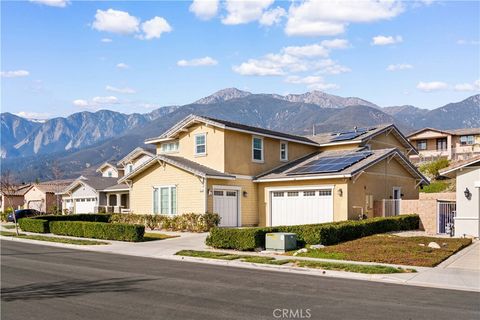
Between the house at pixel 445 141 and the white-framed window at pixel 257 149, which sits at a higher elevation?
the house at pixel 445 141

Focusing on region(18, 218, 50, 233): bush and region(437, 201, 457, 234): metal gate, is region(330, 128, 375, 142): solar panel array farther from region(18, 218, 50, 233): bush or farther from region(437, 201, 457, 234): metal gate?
region(18, 218, 50, 233): bush

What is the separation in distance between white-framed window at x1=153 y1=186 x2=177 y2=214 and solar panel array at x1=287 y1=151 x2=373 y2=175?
782cm

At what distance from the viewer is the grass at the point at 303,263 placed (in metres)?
16.4

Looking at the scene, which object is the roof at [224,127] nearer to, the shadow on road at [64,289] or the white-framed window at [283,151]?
the white-framed window at [283,151]

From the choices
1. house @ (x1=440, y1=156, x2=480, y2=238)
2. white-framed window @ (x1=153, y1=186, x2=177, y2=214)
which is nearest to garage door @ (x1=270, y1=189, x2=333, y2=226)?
white-framed window @ (x1=153, y1=186, x2=177, y2=214)

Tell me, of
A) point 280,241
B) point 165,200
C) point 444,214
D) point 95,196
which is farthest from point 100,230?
point 95,196

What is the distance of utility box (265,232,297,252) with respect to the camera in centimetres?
2141

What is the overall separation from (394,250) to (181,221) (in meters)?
15.7

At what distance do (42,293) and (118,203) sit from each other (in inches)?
1598

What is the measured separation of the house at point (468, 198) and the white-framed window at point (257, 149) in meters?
14.0

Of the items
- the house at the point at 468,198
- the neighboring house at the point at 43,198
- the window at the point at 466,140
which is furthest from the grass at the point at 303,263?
the window at the point at 466,140

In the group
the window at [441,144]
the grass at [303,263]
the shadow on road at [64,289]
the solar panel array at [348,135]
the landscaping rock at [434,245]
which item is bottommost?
the grass at [303,263]

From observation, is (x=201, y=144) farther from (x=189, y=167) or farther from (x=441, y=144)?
(x=441, y=144)

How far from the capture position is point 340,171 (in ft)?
99.2
